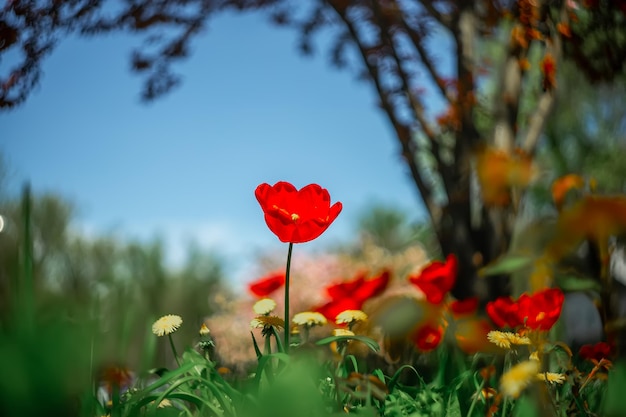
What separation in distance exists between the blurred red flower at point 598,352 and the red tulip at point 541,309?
0.32m

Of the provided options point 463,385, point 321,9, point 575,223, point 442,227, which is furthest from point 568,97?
point 463,385

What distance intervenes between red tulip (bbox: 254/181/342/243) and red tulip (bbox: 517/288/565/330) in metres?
0.48

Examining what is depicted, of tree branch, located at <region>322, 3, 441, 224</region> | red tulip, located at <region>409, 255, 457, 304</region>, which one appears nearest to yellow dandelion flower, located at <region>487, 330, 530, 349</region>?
red tulip, located at <region>409, 255, 457, 304</region>

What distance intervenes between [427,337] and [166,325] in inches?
33.6

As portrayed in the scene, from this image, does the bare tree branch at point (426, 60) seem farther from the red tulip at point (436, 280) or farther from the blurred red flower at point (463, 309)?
the red tulip at point (436, 280)

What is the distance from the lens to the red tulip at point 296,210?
1.34m

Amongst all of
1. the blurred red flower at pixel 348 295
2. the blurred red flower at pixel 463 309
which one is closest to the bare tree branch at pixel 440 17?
the blurred red flower at pixel 463 309

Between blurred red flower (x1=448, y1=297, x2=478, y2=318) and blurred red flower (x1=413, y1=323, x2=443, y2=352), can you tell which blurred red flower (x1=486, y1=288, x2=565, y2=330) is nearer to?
blurred red flower (x1=413, y1=323, x2=443, y2=352)

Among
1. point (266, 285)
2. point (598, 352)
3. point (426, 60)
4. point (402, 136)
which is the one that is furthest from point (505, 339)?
point (426, 60)

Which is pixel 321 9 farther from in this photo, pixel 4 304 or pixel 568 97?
A: pixel 568 97

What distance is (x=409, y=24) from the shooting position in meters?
4.54

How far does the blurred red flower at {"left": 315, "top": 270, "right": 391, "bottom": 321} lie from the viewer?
6.22ft

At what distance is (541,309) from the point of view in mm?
1477

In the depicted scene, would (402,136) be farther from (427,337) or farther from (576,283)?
(427,337)
